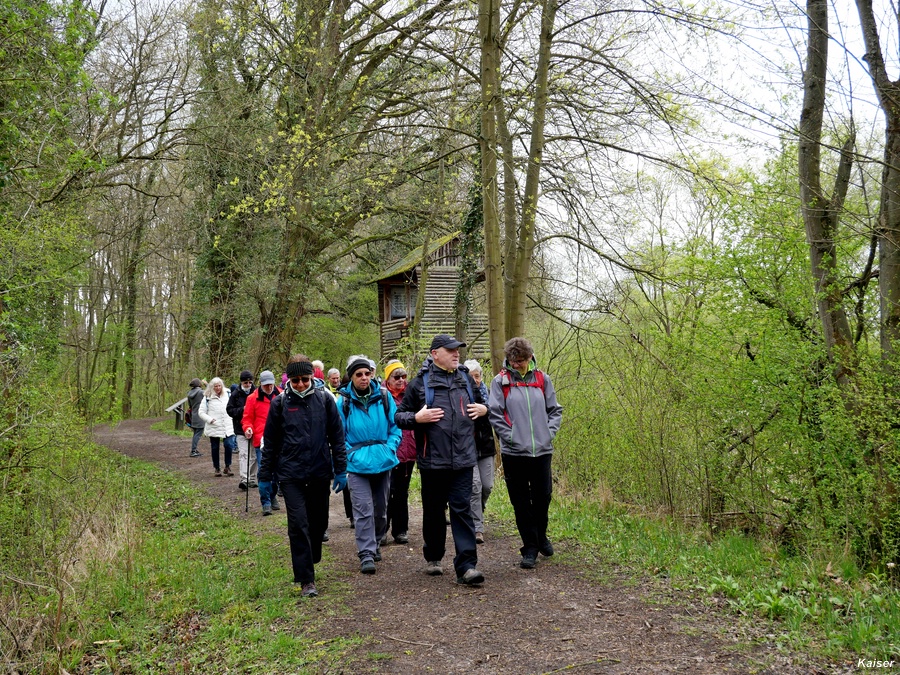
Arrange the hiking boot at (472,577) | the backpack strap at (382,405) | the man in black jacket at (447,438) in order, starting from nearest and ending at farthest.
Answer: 1. the hiking boot at (472,577)
2. the man in black jacket at (447,438)
3. the backpack strap at (382,405)

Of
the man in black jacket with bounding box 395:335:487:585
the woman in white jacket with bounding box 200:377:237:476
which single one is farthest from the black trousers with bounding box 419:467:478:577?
the woman in white jacket with bounding box 200:377:237:476

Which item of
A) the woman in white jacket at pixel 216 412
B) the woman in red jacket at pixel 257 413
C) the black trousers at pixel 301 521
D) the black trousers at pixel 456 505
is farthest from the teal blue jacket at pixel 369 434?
the woman in white jacket at pixel 216 412

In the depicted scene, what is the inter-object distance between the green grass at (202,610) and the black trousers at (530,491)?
1.67 meters

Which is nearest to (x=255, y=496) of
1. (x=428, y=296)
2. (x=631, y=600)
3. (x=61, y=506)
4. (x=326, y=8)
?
(x=61, y=506)

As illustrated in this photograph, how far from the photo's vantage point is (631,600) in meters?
5.27

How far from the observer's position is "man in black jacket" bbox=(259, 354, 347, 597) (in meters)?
5.92

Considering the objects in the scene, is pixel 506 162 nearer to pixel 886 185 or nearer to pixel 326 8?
pixel 886 185

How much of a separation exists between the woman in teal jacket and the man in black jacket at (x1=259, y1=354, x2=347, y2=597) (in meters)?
0.23

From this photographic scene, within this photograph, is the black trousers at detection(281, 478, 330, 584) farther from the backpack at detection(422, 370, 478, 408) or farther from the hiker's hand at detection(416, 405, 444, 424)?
the backpack at detection(422, 370, 478, 408)

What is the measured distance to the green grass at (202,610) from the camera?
4789mm

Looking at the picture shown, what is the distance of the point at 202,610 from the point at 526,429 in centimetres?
315

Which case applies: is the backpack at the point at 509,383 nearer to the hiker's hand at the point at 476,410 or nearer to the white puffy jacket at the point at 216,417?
the hiker's hand at the point at 476,410

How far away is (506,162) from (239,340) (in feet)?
45.0

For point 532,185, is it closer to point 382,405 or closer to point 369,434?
point 382,405
